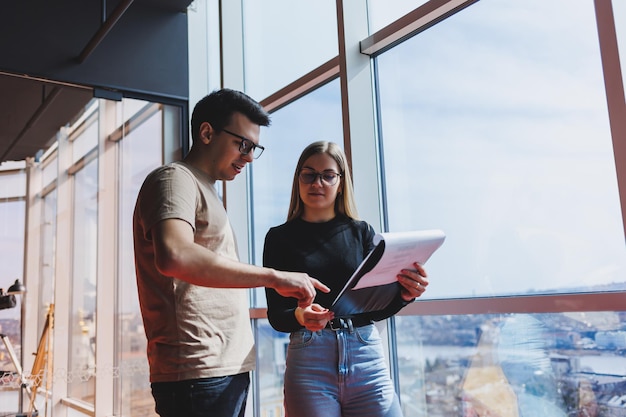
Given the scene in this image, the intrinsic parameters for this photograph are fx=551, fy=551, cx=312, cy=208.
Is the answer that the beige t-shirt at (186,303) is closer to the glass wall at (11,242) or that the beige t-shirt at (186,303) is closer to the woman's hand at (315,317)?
the woman's hand at (315,317)

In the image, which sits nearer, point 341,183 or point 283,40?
point 341,183

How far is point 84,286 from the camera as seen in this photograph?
11.1 feet

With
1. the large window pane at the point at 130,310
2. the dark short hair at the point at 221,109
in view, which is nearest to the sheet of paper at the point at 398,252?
the dark short hair at the point at 221,109

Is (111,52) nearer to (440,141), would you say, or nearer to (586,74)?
(440,141)

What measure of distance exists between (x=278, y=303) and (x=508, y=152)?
1.06 m

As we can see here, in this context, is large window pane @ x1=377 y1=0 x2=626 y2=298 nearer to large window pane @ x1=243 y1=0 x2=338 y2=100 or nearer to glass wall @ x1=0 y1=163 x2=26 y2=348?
large window pane @ x1=243 y1=0 x2=338 y2=100

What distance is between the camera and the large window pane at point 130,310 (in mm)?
3477

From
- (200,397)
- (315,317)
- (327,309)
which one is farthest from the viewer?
(327,309)

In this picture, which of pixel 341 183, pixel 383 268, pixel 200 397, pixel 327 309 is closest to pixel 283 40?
pixel 341 183

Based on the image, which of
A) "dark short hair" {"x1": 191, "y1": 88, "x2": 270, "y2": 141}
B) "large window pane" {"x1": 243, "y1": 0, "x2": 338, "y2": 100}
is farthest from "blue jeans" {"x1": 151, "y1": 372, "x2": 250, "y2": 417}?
"large window pane" {"x1": 243, "y1": 0, "x2": 338, "y2": 100}

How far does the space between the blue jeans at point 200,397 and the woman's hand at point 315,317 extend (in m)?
0.28

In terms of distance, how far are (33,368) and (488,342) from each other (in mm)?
2510

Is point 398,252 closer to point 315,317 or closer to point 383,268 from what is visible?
point 383,268

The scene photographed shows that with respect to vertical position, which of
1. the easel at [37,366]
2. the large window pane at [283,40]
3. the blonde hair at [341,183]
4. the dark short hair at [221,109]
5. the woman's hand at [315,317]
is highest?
the large window pane at [283,40]
